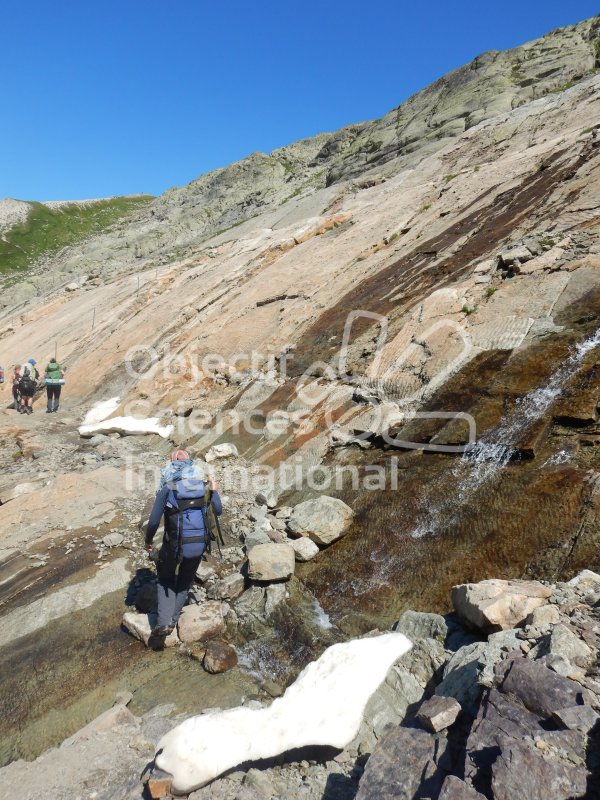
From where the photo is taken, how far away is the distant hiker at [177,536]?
6398 mm

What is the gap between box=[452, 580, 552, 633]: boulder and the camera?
500 centimetres

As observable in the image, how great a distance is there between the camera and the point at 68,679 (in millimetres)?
6230

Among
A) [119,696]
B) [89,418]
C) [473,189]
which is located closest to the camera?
[119,696]

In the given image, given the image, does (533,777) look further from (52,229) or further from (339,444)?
(52,229)

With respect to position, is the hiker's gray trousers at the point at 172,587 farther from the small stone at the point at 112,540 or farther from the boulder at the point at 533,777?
the boulder at the point at 533,777

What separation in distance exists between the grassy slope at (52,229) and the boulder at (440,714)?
82130 millimetres

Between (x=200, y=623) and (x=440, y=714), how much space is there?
385 centimetres

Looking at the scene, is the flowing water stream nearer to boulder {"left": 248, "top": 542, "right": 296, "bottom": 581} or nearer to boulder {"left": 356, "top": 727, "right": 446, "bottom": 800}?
boulder {"left": 248, "top": 542, "right": 296, "bottom": 581}

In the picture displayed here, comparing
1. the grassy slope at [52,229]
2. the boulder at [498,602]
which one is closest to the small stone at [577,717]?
the boulder at [498,602]

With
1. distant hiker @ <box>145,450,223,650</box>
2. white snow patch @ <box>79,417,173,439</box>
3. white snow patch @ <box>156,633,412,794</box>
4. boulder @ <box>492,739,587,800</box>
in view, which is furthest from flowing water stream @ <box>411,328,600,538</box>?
white snow patch @ <box>79,417,173,439</box>

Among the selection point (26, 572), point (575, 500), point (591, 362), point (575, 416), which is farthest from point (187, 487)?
point (591, 362)

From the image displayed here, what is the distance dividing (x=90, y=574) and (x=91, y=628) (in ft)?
4.30

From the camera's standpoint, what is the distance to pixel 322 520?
8.39 m

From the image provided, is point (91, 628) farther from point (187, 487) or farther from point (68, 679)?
point (187, 487)
